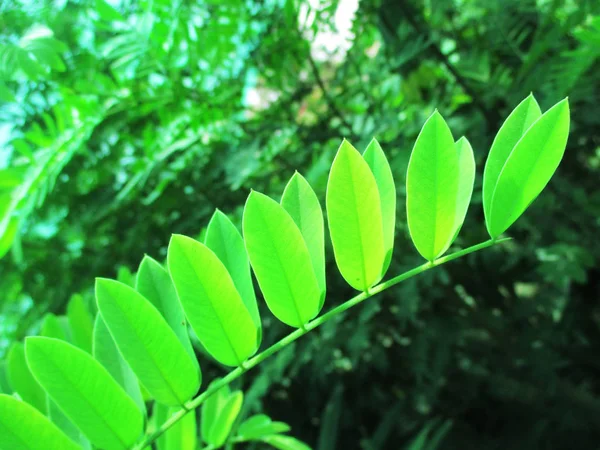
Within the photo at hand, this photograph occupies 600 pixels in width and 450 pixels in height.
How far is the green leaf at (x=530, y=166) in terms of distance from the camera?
0.93ft

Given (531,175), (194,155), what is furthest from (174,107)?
(531,175)

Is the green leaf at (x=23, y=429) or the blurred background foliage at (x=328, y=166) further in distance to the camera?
the blurred background foliage at (x=328, y=166)

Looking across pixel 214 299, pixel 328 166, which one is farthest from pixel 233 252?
pixel 328 166

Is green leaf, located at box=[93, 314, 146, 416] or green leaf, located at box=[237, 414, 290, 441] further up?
green leaf, located at box=[93, 314, 146, 416]

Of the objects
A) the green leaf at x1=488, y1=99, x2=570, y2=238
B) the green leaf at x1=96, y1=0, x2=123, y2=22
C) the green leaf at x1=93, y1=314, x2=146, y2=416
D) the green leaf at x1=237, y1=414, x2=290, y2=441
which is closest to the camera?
the green leaf at x1=488, y1=99, x2=570, y2=238

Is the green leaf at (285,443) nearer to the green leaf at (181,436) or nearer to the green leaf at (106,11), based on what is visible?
the green leaf at (181,436)

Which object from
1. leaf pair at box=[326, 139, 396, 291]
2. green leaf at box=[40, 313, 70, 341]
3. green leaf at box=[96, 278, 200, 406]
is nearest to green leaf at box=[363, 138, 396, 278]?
leaf pair at box=[326, 139, 396, 291]

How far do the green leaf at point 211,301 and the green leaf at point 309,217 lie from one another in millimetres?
50

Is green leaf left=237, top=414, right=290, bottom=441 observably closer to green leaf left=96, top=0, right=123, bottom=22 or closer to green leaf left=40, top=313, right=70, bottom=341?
green leaf left=40, top=313, right=70, bottom=341

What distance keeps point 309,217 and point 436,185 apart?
8 centimetres

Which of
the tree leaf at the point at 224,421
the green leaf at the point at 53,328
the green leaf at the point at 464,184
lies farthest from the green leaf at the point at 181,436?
the green leaf at the point at 464,184

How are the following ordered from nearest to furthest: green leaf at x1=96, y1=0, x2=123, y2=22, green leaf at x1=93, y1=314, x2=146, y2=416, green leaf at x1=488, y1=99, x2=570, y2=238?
green leaf at x1=488, y1=99, x2=570, y2=238
green leaf at x1=93, y1=314, x2=146, y2=416
green leaf at x1=96, y1=0, x2=123, y2=22

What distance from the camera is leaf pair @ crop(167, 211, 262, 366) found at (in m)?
0.31

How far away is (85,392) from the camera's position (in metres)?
0.32
